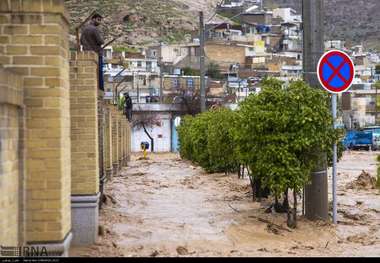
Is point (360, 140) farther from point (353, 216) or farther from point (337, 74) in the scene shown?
point (337, 74)

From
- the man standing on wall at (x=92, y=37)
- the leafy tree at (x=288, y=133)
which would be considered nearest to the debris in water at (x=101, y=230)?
the leafy tree at (x=288, y=133)

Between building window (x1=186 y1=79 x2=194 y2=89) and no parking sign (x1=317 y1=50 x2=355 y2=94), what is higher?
building window (x1=186 y1=79 x2=194 y2=89)

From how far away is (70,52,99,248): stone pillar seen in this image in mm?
11656

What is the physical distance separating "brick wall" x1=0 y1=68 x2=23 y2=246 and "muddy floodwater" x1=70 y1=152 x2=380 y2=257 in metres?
2.34

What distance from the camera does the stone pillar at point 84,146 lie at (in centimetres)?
1166

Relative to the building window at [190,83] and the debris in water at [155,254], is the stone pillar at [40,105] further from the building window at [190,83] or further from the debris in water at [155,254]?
the building window at [190,83]

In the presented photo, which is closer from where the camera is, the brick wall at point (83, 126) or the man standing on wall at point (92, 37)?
the brick wall at point (83, 126)

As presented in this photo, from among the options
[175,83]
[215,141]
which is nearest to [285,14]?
[175,83]

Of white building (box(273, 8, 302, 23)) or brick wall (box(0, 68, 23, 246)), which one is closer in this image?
brick wall (box(0, 68, 23, 246))

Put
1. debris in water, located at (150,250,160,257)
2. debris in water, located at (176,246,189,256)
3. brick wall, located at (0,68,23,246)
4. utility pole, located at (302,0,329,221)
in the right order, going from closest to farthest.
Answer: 1. brick wall, located at (0,68,23,246)
2. debris in water, located at (150,250,160,257)
3. debris in water, located at (176,246,189,256)
4. utility pole, located at (302,0,329,221)

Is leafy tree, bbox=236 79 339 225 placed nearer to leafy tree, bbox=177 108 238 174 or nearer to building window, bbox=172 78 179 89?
leafy tree, bbox=177 108 238 174

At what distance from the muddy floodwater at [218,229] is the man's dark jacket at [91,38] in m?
3.10

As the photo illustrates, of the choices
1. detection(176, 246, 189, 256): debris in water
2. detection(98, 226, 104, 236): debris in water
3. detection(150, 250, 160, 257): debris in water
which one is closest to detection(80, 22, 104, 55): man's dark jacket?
detection(98, 226, 104, 236): debris in water

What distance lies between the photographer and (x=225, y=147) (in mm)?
23812
